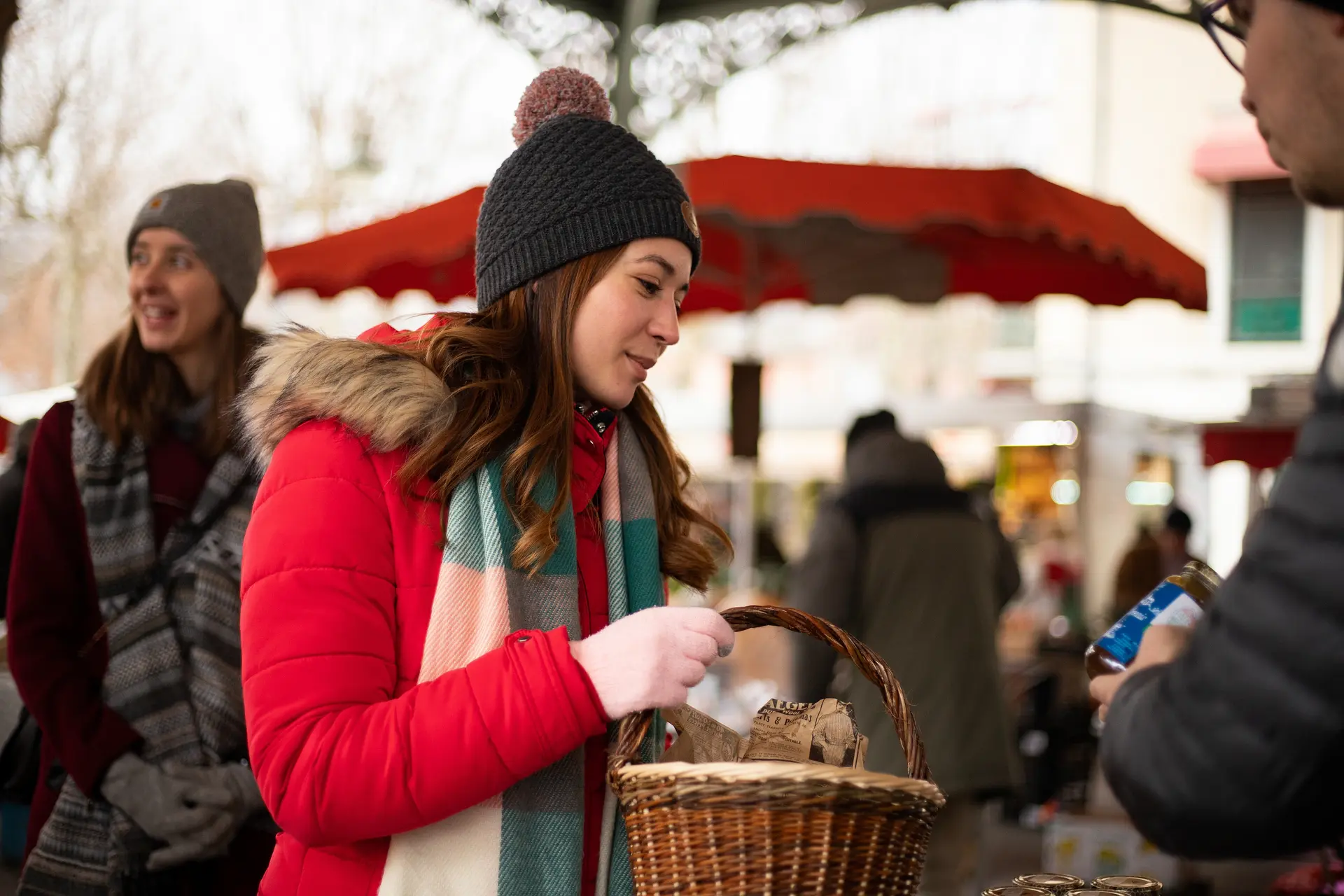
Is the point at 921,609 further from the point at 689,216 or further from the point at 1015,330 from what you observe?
the point at 1015,330

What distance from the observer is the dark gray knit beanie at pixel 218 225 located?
2576 mm

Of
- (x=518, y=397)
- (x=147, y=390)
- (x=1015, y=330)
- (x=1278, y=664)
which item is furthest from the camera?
(x=1015, y=330)

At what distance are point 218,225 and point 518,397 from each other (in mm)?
1262

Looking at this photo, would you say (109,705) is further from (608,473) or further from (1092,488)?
(1092,488)

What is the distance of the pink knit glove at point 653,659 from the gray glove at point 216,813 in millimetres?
1123

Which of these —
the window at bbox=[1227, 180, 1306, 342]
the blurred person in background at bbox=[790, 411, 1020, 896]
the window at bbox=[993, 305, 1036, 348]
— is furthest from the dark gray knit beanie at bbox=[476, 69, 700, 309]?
the window at bbox=[993, 305, 1036, 348]

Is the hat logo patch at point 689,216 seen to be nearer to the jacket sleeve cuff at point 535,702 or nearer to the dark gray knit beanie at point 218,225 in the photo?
the jacket sleeve cuff at point 535,702

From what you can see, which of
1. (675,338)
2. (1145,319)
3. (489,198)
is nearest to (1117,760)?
(675,338)

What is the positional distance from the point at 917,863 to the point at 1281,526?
66 cm

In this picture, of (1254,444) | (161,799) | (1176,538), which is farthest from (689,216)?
(1176,538)

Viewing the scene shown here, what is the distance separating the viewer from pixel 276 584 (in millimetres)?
1495

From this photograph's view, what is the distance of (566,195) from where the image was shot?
1.75 metres

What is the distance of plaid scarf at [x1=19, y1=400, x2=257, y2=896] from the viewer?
91.5 inches

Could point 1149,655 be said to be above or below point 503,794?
above
